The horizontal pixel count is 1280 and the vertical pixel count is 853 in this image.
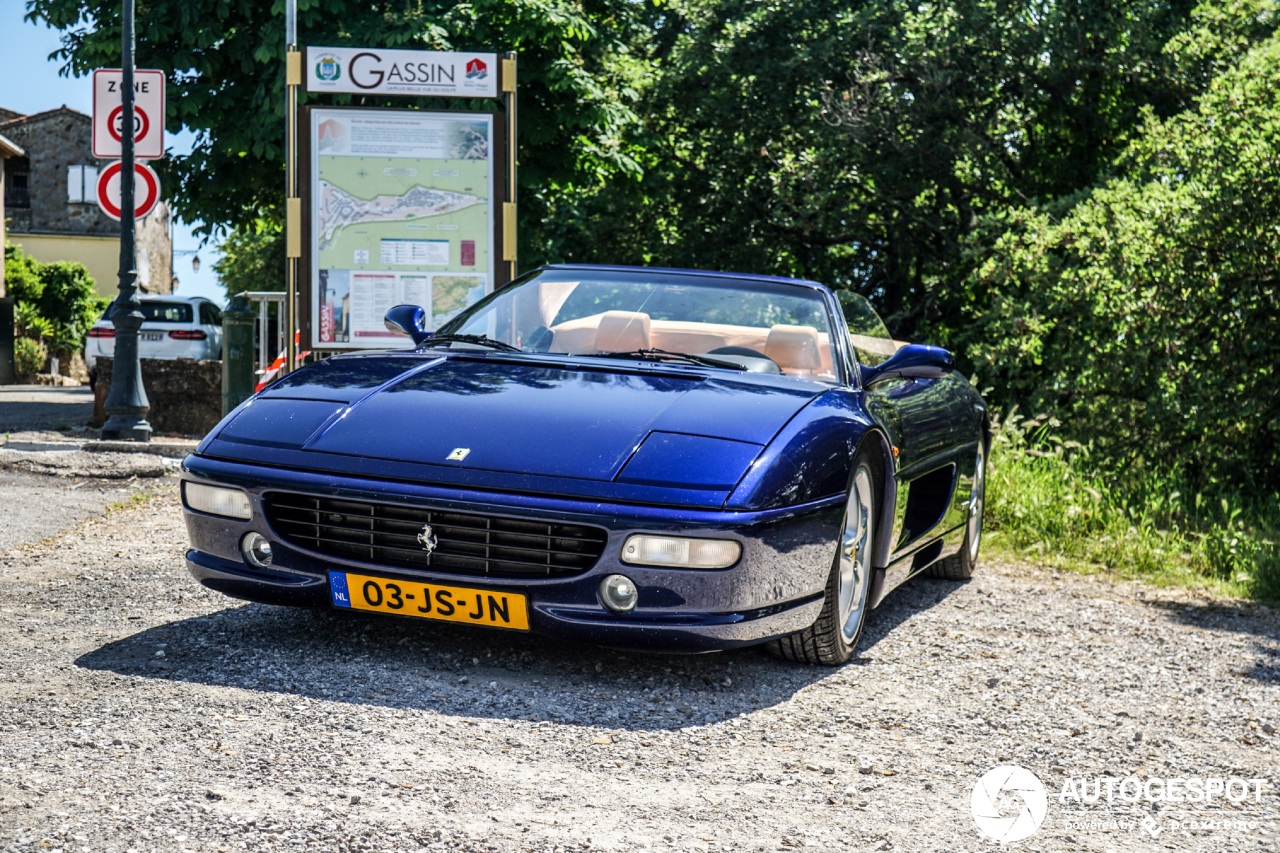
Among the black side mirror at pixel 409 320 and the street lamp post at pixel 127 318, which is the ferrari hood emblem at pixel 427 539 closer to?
the black side mirror at pixel 409 320

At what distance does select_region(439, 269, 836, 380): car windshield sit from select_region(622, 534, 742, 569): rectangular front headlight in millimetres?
1398

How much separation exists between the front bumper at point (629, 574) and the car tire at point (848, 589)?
0.83ft

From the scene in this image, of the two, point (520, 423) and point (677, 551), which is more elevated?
point (520, 423)

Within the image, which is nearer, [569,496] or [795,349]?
[569,496]

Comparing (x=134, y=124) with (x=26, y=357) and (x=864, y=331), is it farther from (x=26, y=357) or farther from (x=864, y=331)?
(x=26, y=357)

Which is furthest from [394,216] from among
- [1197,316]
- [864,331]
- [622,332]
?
[1197,316]

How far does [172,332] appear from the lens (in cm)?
2125

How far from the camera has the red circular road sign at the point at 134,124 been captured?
1289 cm

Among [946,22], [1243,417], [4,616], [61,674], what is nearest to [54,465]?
[4,616]

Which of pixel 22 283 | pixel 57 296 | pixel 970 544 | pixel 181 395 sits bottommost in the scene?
pixel 970 544

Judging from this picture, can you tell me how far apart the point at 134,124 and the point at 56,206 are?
43750 millimetres

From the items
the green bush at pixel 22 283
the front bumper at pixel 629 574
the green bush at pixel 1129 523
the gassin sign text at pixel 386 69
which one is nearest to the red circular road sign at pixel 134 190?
the gassin sign text at pixel 386 69

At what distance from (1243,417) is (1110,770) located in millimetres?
6866

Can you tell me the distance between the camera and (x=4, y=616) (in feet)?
16.1
